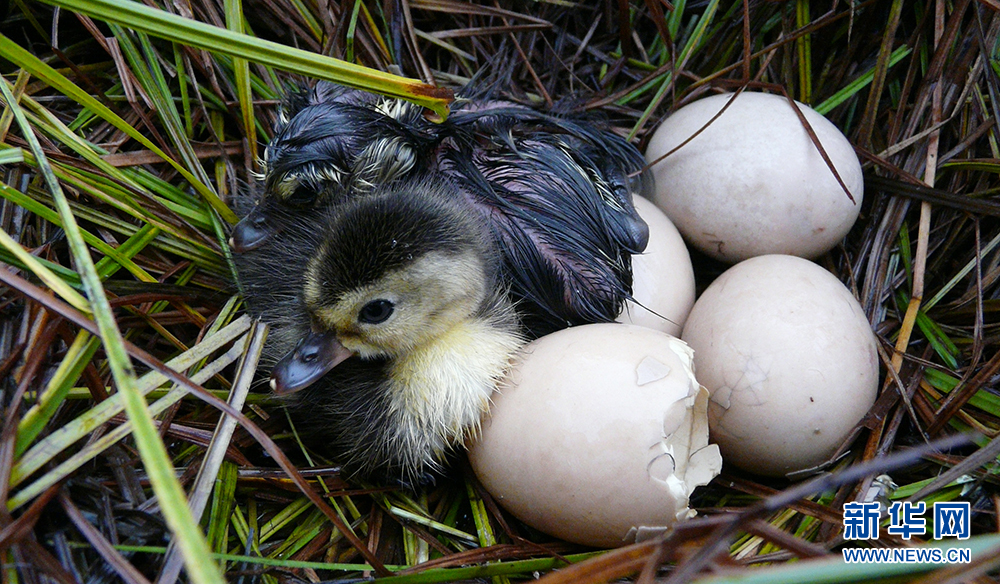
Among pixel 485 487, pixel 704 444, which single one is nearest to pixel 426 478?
pixel 485 487

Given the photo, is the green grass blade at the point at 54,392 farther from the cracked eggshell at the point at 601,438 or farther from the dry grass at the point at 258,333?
the cracked eggshell at the point at 601,438

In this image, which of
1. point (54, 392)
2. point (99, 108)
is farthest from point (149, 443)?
point (99, 108)

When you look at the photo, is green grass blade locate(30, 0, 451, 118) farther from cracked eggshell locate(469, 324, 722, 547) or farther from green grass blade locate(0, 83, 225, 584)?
cracked eggshell locate(469, 324, 722, 547)

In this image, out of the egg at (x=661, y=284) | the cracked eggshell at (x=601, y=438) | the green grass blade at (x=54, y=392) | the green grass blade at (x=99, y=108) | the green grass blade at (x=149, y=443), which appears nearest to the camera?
the green grass blade at (x=149, y=443)

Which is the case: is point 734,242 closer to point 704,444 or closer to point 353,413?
point 704,444

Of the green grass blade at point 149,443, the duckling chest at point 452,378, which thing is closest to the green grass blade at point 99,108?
the green grass blade at point 149,443

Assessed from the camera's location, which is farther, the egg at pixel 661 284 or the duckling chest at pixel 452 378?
the egg at pixel 661 284

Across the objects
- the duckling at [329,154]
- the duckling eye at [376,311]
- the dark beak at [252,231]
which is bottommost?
the duckling eye at [376,311]

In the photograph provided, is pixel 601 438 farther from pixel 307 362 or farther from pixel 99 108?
pixel 99 108
